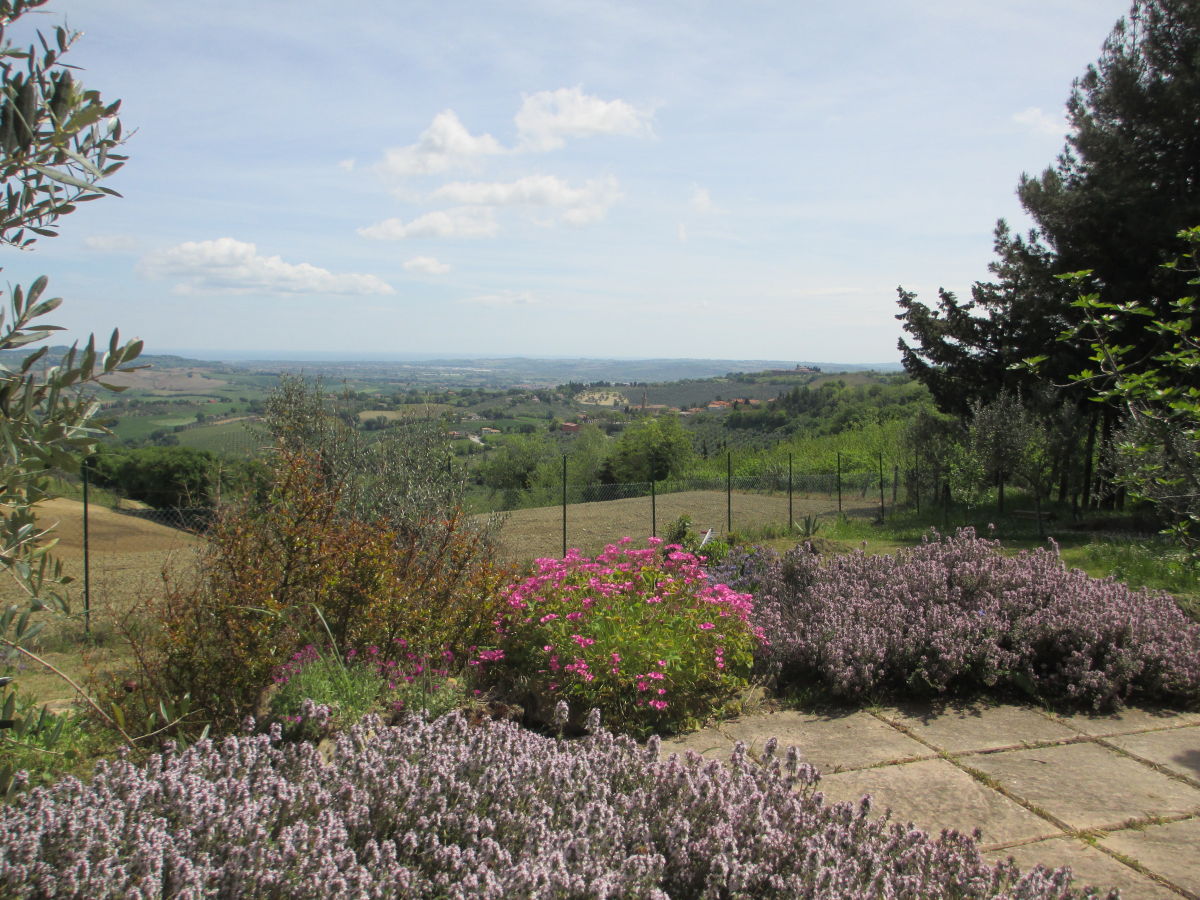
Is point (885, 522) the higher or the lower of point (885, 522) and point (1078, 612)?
the lower

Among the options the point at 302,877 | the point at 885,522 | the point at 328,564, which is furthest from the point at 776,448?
the point at 302,877

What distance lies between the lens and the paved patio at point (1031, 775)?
2.89m

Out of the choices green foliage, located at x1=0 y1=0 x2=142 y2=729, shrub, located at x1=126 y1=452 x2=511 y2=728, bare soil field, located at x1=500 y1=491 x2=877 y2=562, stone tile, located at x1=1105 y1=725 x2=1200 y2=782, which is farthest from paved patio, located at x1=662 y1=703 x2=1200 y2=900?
bare soil field, located at x1=500 y1=491 x2=877 y2=562

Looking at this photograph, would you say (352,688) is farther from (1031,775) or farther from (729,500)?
(729,500)

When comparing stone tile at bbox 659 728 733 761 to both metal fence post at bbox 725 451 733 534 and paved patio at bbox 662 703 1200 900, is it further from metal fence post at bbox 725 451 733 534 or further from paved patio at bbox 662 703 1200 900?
metal fence post at bbox 725 451 733 534

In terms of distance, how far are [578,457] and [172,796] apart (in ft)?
91.1

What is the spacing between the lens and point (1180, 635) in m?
4.76

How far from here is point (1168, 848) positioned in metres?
2.92

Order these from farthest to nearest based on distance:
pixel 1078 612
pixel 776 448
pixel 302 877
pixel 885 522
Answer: pixel 776 448 < pixel 885 522 < pixel 1078 612 < pixel 302 877

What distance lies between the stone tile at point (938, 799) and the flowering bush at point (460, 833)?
2.10ft

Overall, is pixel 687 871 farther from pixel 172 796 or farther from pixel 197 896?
pixel 172 796

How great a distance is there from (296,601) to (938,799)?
3.24 meters

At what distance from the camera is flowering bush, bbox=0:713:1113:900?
203cm

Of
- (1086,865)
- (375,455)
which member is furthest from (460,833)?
(375,455)
